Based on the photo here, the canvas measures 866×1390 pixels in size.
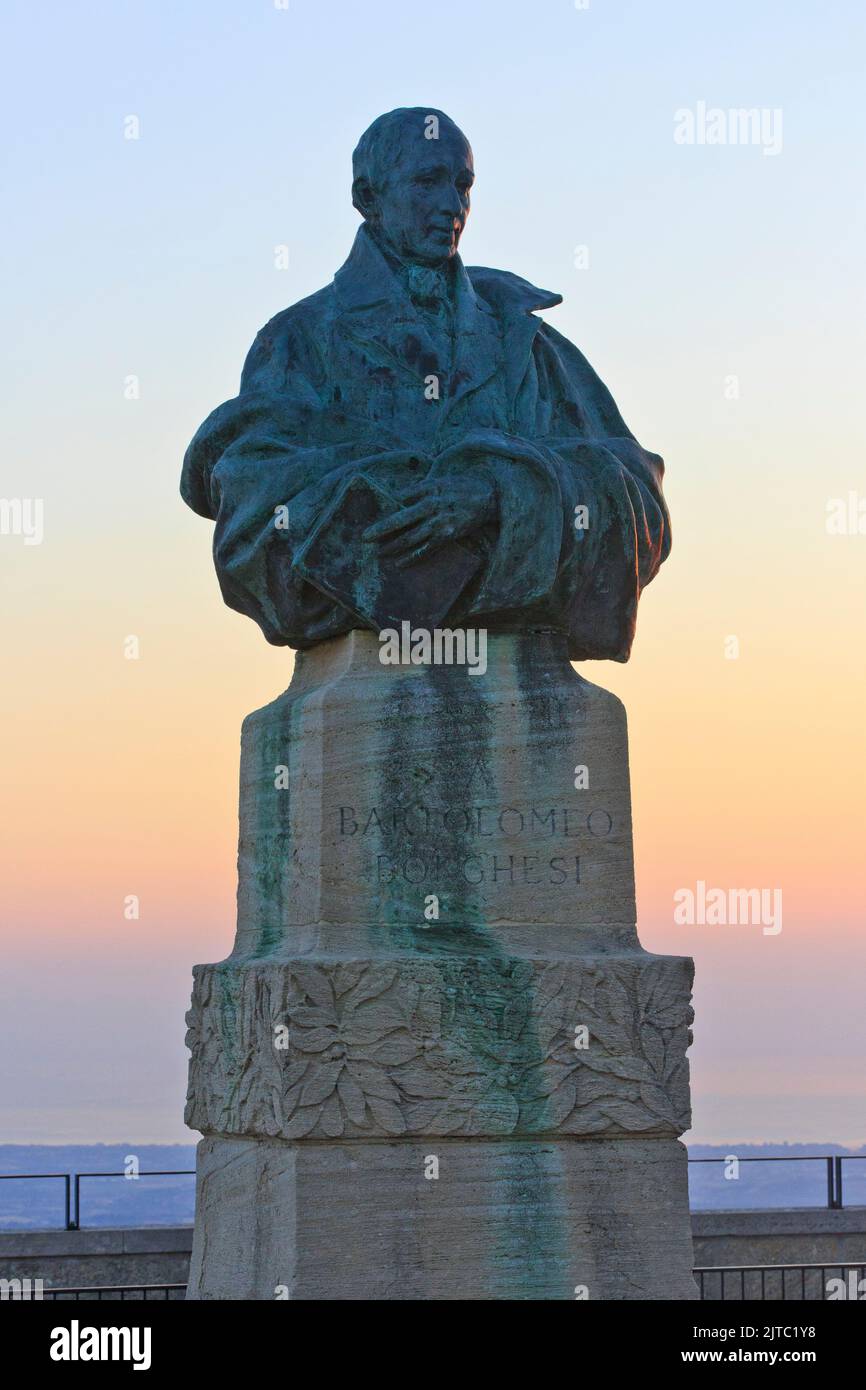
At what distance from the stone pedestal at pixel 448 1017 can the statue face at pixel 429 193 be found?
5.90 ft

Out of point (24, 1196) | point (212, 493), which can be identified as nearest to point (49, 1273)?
point (24, 1196)

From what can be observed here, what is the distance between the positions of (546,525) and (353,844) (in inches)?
60.6

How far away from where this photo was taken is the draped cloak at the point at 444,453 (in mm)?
9625

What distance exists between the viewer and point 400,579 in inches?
376

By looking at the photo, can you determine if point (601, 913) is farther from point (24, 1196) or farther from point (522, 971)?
point (24, 1196)

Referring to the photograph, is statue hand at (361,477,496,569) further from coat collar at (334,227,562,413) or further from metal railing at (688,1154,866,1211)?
metal railing at (688,1154,866,1211)

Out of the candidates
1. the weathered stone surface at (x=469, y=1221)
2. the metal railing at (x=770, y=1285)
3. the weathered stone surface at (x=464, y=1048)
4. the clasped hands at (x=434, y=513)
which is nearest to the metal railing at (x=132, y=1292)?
the metal railing at (x=770, y=1285)

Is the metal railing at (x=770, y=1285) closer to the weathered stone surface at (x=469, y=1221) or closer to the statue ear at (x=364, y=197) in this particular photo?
the weathered stone surface at (x=469, y=1221)

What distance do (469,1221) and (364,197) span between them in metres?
4.43

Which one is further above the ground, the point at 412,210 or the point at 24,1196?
the point at 412,210

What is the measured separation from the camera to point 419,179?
33.1ft

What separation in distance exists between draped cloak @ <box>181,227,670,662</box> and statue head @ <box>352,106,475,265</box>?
0.18 m

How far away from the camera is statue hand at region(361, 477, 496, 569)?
9.49 m
